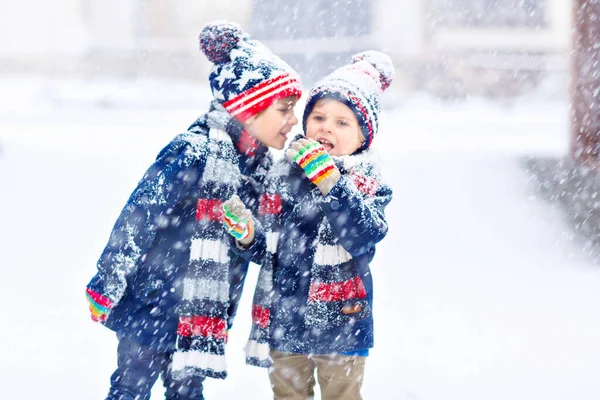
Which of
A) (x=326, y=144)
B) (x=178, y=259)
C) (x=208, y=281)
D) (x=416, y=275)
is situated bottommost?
(x=208, y=281)

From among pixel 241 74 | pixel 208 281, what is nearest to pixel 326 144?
pixel 241 74

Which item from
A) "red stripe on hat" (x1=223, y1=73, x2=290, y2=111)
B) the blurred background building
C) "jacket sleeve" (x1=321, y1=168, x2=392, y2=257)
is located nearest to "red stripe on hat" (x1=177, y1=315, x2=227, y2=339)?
"jacket sleeve" (x1=321, y1=168, x2=392, y2=257)

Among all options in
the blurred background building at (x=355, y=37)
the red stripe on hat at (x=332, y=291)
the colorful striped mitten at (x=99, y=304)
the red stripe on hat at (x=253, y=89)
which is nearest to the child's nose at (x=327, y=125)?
the red stripe on hat at (x=253, y=89)

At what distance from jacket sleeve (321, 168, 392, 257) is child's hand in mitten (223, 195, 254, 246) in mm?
293

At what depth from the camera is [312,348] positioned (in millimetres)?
2518

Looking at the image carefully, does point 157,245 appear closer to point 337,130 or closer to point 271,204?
point 271,204

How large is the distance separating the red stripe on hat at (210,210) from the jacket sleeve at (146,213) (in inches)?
3.8

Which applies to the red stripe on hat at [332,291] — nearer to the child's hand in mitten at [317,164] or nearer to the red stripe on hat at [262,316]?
the red stripe on hat at [262,316]

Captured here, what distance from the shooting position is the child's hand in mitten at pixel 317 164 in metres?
2.42

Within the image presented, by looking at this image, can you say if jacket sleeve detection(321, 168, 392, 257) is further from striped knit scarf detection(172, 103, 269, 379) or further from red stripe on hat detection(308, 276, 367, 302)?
striped knit scarf detection(172, 103, 269, 379)

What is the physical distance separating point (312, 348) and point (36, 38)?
2621 centimetres

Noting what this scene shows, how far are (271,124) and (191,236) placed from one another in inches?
21.2

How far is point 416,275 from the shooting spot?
589 cm

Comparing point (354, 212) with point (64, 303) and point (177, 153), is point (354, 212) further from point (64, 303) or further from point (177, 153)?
point (64, 303)
